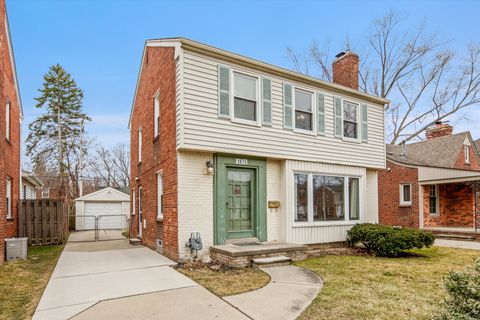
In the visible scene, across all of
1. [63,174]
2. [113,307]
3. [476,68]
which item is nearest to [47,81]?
[63,174]

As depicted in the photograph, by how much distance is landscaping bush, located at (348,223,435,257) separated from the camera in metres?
8.84

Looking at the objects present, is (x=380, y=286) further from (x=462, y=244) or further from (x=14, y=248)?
(x=14, y=248)

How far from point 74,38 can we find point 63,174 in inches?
462

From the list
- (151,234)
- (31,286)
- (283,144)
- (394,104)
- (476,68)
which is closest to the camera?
(31,286)

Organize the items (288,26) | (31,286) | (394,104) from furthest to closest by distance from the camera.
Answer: (394,104) < (288,26) < (31,286)

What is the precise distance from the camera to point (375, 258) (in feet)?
29.0

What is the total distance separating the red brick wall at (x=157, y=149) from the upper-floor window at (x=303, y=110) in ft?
12.4

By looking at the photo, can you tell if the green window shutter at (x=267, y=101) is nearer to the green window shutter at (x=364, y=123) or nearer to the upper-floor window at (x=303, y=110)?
the upper-floor window at (x=303, y=110)

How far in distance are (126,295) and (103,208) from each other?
19.0m

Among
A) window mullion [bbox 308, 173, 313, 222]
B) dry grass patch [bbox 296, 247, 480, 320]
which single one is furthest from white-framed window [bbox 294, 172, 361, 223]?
dry grass patch [bbox 296, 247, 480, 320]

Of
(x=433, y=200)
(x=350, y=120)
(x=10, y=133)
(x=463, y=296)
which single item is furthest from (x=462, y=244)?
(x=10, y=133)

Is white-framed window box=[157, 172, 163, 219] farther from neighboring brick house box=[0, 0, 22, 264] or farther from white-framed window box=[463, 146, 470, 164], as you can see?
white-framed window box=[463, 146, 470, 164]

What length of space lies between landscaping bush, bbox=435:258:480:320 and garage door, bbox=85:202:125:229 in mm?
21771

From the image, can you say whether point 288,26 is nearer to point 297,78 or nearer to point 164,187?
point 297,78
